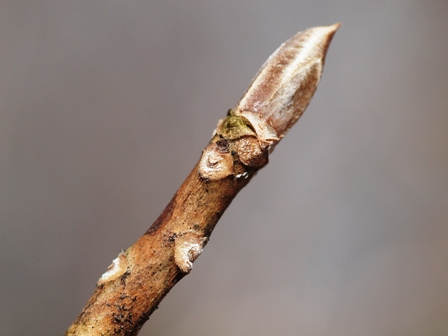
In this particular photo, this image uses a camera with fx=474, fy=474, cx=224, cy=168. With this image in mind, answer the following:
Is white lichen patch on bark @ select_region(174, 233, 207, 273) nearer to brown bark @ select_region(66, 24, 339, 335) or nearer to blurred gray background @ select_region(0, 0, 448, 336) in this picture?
brown bark @ select_region(66, 24, 339, 335)

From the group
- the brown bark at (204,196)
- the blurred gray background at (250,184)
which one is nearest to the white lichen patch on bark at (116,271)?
the brown bark at (204,196)

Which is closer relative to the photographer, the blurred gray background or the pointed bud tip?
the pointed bud tip

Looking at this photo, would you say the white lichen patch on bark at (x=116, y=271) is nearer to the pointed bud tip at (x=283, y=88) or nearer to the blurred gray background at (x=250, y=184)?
the pointed bud tip at (x=283, y=88)

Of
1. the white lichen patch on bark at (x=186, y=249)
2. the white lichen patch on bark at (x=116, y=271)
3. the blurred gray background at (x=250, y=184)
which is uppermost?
the blurred gray background at (x=250, y=184)

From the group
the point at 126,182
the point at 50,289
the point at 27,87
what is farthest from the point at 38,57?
the point at 50,289

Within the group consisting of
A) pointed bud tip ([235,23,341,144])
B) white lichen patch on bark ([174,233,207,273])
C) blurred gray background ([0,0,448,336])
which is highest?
blurred gray background ([0,0,448,336])

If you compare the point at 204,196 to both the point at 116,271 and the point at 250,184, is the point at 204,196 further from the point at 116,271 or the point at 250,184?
the point at 250,184

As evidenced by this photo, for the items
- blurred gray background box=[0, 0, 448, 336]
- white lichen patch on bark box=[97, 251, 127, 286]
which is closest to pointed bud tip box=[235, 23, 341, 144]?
white lichen patch on bark box=[97, 251, 127, 286]
